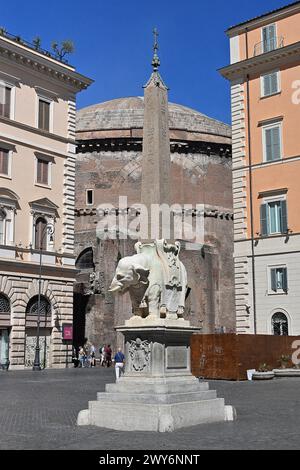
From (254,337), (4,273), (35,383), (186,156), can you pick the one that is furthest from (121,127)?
(35,383)

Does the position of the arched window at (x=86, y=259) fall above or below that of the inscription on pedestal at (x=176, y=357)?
above

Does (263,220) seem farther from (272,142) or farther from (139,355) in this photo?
(139,355)

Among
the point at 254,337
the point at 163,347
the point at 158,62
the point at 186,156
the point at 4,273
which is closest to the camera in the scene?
the point at 163,347

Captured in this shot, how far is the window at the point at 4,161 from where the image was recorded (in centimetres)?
2730

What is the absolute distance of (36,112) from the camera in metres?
29.3

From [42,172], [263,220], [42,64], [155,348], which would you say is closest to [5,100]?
[42,64]

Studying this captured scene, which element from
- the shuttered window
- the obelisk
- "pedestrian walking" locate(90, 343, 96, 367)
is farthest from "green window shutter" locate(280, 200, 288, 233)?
the obelisk

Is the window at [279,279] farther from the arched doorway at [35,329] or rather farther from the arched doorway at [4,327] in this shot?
the arched doorway at [4,327]

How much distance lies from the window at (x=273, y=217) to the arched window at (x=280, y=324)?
10.7ft

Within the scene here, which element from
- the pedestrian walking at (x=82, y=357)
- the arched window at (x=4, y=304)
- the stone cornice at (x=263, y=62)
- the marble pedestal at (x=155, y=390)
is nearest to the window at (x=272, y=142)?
the stone cornice at (x=263, y=62)

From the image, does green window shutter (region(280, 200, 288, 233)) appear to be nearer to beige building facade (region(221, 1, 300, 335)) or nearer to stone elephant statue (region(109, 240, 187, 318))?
beige building facade (region(221, 1, 300, 335))

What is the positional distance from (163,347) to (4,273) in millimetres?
17990

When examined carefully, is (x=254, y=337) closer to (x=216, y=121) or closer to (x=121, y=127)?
(x=121, y=127)

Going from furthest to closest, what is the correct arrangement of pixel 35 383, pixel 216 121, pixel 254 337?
pixel 216 121
pixel 254 337
pixel 35 383
